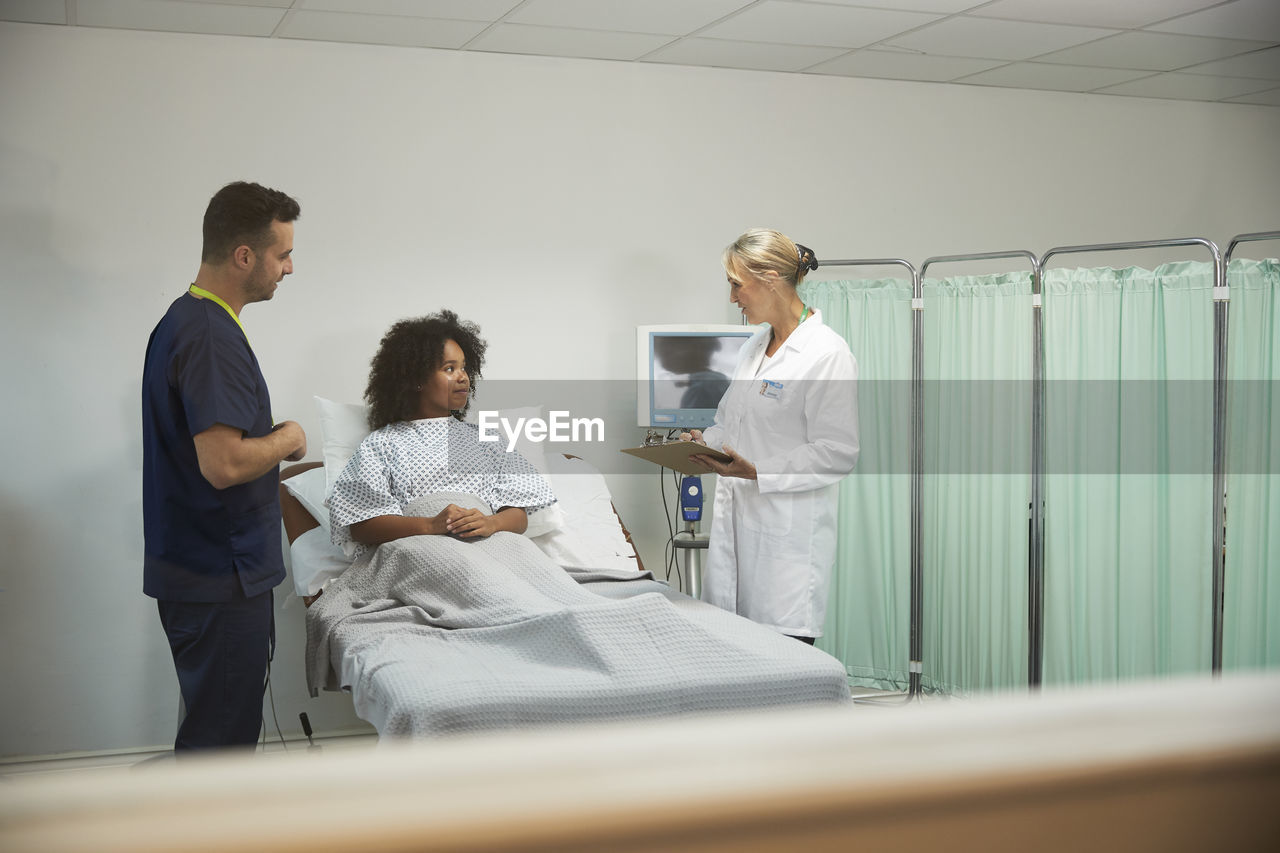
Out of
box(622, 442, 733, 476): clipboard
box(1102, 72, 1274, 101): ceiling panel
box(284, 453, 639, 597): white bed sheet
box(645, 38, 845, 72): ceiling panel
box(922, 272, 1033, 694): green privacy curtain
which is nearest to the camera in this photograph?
box(622, 442, 733, 476): clipboard

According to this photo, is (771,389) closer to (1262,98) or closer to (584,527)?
(584,527)

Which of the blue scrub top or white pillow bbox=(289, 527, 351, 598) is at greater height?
the blue scrub top

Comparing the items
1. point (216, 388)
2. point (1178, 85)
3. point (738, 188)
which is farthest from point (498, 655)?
point (1178, 85)

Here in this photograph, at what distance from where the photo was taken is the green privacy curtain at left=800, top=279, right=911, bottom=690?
3916 mm

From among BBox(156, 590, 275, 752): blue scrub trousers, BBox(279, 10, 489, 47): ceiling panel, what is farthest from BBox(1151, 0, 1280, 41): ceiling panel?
BBox(156, 590, 275, 752): blue scrub trousers

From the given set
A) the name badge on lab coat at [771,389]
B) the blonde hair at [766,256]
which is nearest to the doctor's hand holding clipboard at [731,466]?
the name badge on lab coat at [771,389]

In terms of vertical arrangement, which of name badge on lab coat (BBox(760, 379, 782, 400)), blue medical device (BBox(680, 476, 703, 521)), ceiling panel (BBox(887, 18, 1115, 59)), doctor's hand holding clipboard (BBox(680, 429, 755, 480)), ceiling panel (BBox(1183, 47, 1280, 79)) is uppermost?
ceiling panel (BBox(1183, 47, 1280, 79))

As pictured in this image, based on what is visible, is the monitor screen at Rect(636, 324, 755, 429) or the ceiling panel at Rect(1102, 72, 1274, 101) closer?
the monitor screen at Rect(636, 324, 755, 429)

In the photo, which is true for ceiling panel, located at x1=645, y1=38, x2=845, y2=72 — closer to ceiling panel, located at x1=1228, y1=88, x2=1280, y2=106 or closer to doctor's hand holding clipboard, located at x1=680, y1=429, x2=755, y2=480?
doctor's hand holding clipboard, located at x1=680, y1=429, x2=755, y2=480

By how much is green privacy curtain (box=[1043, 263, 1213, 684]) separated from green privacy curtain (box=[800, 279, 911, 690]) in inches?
22.9

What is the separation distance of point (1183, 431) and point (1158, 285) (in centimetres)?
44

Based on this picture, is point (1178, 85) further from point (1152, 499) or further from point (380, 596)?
point (380, 596)

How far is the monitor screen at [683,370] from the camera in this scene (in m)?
3.86

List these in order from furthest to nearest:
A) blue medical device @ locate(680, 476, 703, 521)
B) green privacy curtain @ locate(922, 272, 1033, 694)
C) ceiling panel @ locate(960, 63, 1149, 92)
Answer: ceiling panel @ locate(960, 63, 1149, 92) → blue medical device @ locate(680, 476, 703, 521) → green privacy curtain @ locate(922, 272, 1033, 694)
